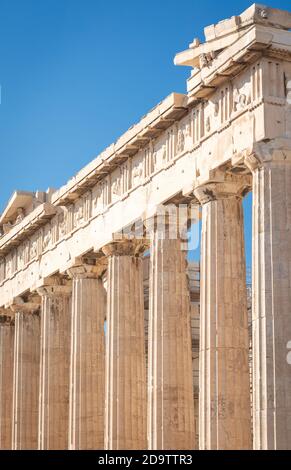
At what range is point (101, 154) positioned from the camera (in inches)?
2082

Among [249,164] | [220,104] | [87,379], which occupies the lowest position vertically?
[87,379]

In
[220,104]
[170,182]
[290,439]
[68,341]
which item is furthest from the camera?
[68,341]

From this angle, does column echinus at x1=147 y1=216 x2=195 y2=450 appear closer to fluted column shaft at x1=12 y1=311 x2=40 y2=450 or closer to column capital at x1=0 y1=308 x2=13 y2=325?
fluted column shaft at x1=12 y1=311 x2=40 y2=450

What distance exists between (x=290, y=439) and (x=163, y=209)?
13586 mm

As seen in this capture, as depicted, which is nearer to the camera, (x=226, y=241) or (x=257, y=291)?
(x=257, y=291)

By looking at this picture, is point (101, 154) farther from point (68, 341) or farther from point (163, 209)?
point (68, 341)

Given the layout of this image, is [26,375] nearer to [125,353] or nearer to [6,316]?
[6,316]

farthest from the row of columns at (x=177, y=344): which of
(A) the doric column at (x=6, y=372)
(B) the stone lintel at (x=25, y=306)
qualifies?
(A) the doric column at (x=6, y=372)

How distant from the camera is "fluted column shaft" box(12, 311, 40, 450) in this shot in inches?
2502

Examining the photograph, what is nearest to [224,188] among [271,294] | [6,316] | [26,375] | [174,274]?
[174,274]

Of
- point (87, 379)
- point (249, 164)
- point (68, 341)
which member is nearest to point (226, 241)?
point (249, 164)

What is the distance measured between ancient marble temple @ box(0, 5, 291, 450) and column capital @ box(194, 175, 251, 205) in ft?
0.19

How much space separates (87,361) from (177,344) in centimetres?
962

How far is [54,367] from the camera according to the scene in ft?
196
